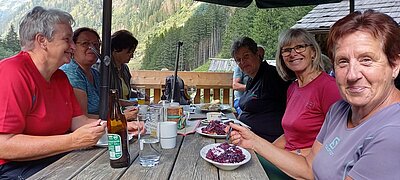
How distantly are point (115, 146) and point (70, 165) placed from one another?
0.72 ft

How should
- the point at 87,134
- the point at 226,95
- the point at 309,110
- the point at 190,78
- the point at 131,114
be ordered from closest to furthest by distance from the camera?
the point at 87,134 → the point at 309,110 → the point at 131,114 → the point at 190,78 → the point at 226,95

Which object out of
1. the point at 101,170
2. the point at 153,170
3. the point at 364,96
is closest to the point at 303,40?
the point at 364,96

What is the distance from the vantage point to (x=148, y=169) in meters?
1.23

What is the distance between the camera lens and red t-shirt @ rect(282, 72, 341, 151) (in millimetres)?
1844

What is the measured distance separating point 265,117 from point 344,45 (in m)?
1.59

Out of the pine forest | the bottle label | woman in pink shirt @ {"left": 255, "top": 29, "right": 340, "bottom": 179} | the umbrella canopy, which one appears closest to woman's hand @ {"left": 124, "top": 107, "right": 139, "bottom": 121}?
the bottle label

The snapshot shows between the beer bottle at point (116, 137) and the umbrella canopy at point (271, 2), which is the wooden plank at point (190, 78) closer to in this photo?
the umbrella canopy at point (271, 2)

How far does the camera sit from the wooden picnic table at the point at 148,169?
3.83 ft

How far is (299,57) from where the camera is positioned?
6.93 ft

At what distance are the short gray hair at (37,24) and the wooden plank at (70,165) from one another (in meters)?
0.60

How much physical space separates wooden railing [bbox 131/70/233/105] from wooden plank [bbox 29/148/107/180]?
9.77 feet

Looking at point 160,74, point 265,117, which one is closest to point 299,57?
point 265,117

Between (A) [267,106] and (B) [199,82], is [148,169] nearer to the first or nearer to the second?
(A) [267,106]

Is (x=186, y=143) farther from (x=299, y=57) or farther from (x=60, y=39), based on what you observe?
(x=299, y=57)
